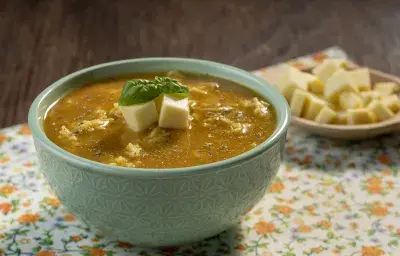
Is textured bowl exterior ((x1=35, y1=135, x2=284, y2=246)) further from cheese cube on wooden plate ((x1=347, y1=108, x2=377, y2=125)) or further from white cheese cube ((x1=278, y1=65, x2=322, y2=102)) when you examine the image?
white cheese cube ((x1=278, y1=65, x2=322, y2=102))

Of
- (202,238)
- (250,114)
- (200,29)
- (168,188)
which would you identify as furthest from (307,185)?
(200,29)

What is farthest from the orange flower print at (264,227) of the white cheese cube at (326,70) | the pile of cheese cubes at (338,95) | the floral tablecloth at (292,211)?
the white cheese cube at (326,70)

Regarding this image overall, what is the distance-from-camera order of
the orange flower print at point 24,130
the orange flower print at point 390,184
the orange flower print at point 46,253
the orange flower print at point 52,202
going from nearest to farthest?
the orange flower print at point 46,253 → the orange flower print at point 52,202 → the orange flower print at point 390,184 → the orange flower print at point 24,130

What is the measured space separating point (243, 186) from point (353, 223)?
47 cm

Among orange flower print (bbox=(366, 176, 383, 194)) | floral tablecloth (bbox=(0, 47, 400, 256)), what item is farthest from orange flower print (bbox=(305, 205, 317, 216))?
orange flower print (bbox=(366, 176, 383, 194))

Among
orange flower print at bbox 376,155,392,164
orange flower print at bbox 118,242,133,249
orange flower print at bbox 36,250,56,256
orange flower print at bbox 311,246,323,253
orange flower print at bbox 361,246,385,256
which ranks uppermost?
orange flower print at bbox 36,250,56,256

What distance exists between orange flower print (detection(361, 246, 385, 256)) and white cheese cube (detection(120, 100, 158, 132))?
67 cm

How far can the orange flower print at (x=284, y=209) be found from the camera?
81.8 inches

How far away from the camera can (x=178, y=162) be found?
1729 millimetres

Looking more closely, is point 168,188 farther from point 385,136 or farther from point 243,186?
A: point 385,136

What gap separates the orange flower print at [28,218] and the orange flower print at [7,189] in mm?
141

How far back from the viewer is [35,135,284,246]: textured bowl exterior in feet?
5.37

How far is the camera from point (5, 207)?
209cm

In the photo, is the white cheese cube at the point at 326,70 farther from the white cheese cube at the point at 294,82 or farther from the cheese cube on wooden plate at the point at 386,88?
the cheese cube on wooden plate at the point at 386,88
